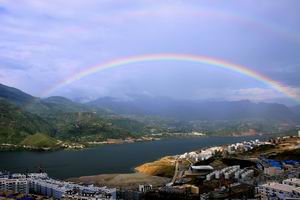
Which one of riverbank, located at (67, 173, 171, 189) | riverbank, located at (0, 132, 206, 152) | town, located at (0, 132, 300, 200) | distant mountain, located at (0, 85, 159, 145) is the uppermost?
distant mountain, located at (0, 85, 159, 145)

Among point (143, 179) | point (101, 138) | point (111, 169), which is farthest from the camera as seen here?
point (101, 138)

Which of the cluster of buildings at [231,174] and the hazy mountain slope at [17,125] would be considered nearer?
the cluster of buildings at [231,174]

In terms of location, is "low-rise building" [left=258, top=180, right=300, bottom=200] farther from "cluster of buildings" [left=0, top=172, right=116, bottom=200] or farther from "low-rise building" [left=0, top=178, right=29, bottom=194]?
"low-rise building" [left=0, top=178, right=29, bottom=194]

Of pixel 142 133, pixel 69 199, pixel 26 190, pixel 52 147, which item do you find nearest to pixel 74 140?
pixel 52 147

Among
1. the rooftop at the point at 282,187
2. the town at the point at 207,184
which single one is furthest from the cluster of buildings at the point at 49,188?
the rooftop at the point at 282,187

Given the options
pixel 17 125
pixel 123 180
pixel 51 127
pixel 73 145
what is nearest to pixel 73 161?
pixel 123 180

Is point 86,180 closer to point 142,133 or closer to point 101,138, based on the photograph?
point 101,138

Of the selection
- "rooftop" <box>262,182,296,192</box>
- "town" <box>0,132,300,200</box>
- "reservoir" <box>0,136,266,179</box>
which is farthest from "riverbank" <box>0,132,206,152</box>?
"rooftop" <box>262,182,296,192</box>

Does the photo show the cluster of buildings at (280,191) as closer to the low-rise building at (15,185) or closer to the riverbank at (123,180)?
the riverbank at (123,180)

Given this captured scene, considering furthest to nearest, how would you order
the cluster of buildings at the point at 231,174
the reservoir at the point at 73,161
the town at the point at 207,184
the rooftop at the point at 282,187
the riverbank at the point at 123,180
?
the reservoir at the point at 73,161
the cluster of buildings at the point at 231,174
the riverbank at the point at 123,180
the town at the point at 207,184
the rooftop at the point at 282,187
